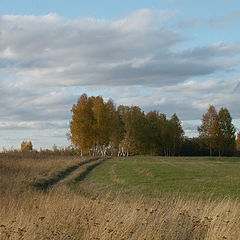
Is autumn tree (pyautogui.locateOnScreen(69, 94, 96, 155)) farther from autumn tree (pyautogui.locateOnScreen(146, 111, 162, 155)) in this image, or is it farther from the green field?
the green field

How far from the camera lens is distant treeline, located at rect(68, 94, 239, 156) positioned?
236 feet

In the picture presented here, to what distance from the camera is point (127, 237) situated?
25.3 ft

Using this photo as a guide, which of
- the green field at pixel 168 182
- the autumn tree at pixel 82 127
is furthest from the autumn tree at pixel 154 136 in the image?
the green field at pixel 168 182

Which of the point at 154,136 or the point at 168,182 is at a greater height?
the point at 154,136

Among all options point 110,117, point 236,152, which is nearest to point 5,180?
point 110,117

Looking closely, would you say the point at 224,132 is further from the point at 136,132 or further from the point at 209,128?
the point at 136,132

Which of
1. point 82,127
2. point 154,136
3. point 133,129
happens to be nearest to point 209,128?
point 154,136

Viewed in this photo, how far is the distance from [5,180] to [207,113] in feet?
225

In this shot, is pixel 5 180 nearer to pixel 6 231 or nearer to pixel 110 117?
pixel 6 231

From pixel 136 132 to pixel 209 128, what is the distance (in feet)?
48.7

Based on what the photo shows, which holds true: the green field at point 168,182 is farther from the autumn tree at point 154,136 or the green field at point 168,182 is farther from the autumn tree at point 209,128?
the autumn tree at point 154,136

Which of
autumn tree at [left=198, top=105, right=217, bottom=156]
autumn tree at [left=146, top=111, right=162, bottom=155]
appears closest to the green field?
autumn tree at [left=198, top=105, right=217, bottom=156]

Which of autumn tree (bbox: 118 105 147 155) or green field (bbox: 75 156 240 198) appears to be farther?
autumn tree (bbox: 118 105 147 155)

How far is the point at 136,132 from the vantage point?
81.6 m
